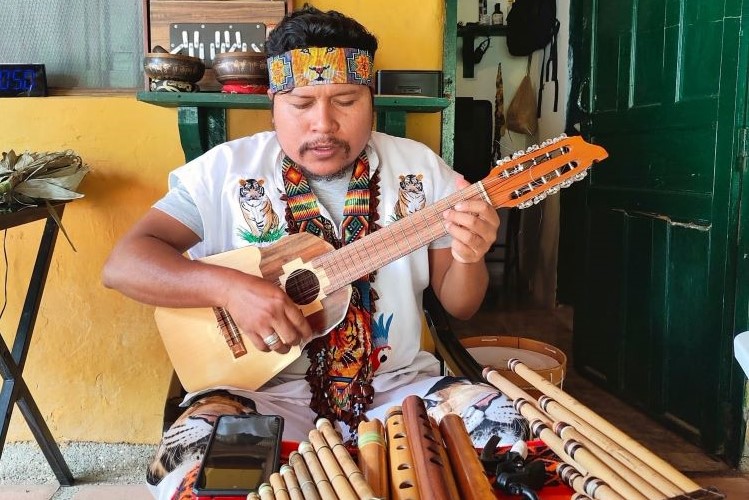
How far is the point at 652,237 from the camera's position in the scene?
8.07ft

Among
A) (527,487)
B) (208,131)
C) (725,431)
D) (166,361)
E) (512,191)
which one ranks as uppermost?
(208,131)

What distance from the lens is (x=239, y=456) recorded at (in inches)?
38.6

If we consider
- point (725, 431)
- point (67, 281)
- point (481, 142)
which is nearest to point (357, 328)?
point (67, 281)

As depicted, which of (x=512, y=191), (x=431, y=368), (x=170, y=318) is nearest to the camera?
(x=512, y=191)

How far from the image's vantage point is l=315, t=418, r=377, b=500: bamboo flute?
31.1 inches

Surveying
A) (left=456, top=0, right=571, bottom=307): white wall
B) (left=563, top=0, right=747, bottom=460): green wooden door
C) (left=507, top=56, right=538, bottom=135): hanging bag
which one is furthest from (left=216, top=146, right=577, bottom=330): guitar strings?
(left=507, top=56, right=538, bottom=135): hanging bag

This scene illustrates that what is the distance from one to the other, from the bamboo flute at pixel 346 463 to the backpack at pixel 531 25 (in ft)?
13.7

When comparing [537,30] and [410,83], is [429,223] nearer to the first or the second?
[410,83]

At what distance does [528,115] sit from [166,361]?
357 centimetres

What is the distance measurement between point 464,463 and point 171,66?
4.53ft

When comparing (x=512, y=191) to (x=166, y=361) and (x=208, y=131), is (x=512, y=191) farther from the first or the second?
(x=166, y=361)

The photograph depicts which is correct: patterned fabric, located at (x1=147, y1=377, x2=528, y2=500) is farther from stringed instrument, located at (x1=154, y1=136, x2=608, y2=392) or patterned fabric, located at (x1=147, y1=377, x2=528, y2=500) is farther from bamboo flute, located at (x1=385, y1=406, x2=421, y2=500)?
bamboo flute, located at (x1=385, y1=406, x2=421, y2=500)

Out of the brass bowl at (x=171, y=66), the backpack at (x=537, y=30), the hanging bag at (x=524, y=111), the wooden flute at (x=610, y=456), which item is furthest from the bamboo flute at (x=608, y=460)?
the hanging bag at (x=524, y=111)

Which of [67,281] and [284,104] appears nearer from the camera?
[284,104]
